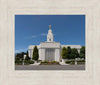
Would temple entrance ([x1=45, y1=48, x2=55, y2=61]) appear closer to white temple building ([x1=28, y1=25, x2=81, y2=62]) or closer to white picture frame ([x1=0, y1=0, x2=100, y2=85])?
white temple building ([x1=28, y1=25, x2=81, y2=62])

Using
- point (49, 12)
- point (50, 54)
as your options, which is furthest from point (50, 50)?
point (49, 12)

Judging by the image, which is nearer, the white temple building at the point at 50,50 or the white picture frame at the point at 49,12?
the white picture frame at the point at 49,12

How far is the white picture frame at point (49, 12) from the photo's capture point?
4504 millimetres

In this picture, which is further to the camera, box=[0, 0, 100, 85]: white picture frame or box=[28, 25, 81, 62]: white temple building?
box=[28, 25, 81, 62]: white temple building

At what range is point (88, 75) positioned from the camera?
4.92 metres

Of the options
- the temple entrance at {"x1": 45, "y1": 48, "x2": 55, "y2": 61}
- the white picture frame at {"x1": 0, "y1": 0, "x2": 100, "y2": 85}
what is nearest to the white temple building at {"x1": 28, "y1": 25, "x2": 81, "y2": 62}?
the temple entrance at {"x1": 45, "y1": 48, "x2": 55, "y2": 61}

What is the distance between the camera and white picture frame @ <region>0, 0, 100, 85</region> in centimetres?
450

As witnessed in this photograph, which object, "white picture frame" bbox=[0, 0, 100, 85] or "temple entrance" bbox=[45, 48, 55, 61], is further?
"temple entrance" bbox=[45, 48, 55, 61]

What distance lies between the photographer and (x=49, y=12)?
15.9ft

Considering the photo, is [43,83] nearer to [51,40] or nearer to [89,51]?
[89,51]

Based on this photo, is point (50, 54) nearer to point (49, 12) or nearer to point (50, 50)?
point (50, 50)

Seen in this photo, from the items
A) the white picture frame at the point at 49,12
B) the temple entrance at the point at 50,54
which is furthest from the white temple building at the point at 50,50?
the white picture frame at the point at 49,12

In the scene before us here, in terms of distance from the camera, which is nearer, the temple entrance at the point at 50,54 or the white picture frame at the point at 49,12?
the white picture frame at the point at 49,12

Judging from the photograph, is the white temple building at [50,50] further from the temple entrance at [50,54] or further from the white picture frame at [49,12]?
the white picture frame at [49,12]
